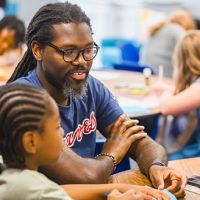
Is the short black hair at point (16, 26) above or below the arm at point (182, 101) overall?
above

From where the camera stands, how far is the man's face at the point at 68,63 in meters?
1.81

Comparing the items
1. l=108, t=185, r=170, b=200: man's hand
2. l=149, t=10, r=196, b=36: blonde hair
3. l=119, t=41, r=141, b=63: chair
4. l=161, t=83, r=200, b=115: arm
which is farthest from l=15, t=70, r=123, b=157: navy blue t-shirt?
l=119, t=41, r=141, b=63: chair

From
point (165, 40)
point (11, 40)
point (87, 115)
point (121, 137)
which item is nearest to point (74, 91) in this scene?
point (87, 115)

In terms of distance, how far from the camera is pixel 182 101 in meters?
3.16

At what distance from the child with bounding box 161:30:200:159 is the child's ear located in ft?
6.20

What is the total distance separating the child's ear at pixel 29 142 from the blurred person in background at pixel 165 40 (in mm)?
A: 3893

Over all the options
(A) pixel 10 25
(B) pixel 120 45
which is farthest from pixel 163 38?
(A) pixel 10 25

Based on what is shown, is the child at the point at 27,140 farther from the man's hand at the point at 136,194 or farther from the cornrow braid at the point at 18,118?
the man's hand at the point at 136,194

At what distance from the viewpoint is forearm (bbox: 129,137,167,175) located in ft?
6.21

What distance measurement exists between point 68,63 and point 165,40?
3.61 m

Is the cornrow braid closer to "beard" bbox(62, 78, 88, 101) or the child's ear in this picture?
the child's ear

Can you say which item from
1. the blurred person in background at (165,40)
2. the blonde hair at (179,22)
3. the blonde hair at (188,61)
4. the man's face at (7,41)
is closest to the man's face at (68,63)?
the blonde hair at (188,61)

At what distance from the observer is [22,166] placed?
1.31 m

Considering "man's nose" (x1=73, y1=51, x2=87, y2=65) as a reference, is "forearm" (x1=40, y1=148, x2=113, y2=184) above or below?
below
